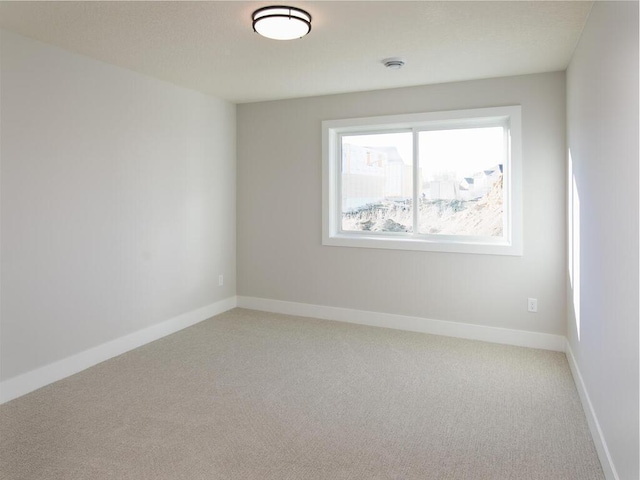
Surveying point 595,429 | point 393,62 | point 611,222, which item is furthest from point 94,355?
point 611,222

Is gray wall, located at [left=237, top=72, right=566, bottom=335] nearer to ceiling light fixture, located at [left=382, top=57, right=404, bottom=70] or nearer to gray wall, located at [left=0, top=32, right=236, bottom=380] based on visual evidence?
gray wall, located at [left=0, top=32, right=236, bottom=380]

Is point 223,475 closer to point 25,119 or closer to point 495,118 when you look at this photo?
point 25,119

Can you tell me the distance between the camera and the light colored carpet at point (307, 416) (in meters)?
2.16

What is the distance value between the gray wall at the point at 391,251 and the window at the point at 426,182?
10cm

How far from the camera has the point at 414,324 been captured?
4383 millimetres

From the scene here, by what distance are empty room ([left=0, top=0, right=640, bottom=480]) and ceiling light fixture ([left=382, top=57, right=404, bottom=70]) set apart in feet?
0.06

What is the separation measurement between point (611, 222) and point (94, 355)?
3.59m

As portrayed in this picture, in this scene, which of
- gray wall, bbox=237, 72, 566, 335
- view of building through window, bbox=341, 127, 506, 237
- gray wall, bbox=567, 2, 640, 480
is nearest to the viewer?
gray wall, bbox=567, 2, 640, 480

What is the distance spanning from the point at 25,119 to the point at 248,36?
1601 millimetres

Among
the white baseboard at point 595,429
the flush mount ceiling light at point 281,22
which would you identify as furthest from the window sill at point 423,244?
the flush mount ceiling light at point 281,22

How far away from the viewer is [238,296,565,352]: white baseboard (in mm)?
3891

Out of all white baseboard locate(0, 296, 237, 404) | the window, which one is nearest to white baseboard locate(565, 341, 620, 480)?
the window

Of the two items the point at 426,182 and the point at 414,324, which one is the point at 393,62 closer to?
the point at 426,182

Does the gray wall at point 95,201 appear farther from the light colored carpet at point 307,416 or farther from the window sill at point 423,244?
the window sill at point 423,244
